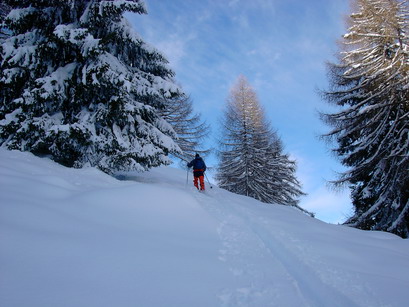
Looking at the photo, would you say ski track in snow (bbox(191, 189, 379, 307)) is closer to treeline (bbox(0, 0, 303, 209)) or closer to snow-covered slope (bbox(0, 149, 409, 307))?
snow-covered slope (bbox(0, 149, 409, 307))

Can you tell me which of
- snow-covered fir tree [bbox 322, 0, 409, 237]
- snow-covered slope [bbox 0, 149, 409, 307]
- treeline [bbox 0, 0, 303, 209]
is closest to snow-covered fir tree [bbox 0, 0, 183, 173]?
treeline [bbox 0, 0, 303, 209]

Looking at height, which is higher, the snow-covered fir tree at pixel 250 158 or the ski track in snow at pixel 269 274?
the snow-covered fir tree at pixel 250 158

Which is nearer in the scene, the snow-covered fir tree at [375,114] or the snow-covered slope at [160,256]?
the snow-covered slope at [160,256]

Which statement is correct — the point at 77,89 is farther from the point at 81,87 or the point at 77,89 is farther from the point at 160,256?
the point at 160,256

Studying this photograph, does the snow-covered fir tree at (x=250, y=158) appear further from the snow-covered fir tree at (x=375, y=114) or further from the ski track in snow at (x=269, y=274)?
→ the ski track in snow at (x=269, y=274)

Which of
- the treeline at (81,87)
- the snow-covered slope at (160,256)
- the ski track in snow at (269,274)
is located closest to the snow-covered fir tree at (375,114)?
the snow-covered slope at (160,256)

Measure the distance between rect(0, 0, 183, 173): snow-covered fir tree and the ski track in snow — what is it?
4.17 meters

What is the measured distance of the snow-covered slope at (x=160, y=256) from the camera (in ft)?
7.79

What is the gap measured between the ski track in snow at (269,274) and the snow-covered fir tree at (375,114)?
7131 mm

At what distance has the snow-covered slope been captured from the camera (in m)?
2.38

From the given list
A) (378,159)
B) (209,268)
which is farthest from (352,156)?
(209,268)

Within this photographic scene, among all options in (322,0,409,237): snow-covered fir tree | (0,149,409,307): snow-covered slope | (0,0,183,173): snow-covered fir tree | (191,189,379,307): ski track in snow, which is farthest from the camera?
(322,0,409,237): snow-covered fir tree

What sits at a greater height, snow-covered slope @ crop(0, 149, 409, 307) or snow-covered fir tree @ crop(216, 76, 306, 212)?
snow-covered fir tree @ crop(216, 76, 306, 212)

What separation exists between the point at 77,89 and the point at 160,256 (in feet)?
20.4
